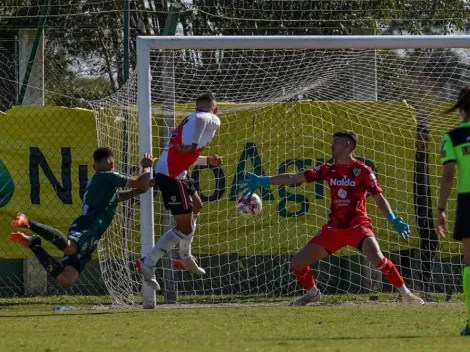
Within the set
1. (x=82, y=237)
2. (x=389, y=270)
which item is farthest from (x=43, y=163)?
(x=389, y=270)

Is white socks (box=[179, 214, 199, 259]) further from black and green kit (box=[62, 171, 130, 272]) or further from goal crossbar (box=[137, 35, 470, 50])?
goal crossbar (box=[137, 35, 470, 50])

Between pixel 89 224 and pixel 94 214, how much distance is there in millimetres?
114

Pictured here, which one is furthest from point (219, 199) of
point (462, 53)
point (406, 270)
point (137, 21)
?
point (137, 21)

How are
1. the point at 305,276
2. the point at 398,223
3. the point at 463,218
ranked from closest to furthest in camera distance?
the point at 463,218
the point at 398,223
the point at 305,276

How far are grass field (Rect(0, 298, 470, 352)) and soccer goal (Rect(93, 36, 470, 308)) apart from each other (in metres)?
1.87

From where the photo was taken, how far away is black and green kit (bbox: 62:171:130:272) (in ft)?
35.6

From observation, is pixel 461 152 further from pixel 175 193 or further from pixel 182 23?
pixel 182 23

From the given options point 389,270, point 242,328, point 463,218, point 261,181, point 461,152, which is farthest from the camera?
point 389,270

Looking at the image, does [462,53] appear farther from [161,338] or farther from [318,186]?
[161,338]

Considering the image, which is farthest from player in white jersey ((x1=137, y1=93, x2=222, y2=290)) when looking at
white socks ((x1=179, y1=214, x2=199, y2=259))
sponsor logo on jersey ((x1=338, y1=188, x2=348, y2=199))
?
sponsor logo on jersey ((x1=338, y1=188, x2=348, y2=199))

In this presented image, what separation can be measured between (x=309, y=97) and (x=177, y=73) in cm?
174

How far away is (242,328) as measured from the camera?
347 inches

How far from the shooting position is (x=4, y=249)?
13.6 m

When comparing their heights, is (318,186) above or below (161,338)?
above
